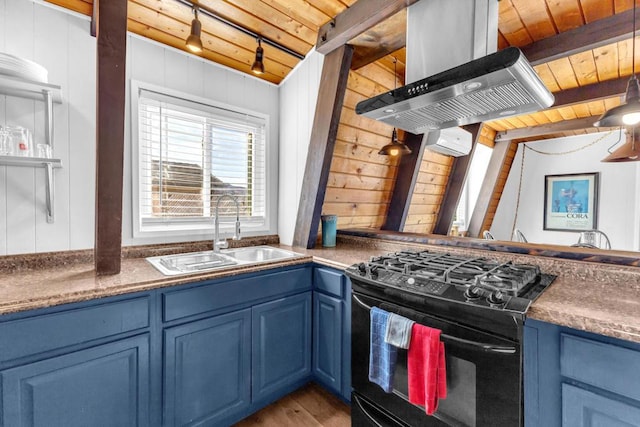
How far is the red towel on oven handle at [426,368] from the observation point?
1.09m

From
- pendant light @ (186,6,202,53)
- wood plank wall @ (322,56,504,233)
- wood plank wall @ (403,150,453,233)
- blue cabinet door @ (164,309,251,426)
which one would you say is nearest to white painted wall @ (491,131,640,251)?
wood plank wall @ (403,150,453,233)

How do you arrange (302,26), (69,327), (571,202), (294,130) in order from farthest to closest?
(571,202)
(294,130)
(302,26)
(69,327)

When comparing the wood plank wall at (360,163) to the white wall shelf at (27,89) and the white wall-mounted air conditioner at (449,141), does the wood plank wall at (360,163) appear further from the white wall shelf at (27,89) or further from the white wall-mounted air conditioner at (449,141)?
the white wall shelf at (27,89)

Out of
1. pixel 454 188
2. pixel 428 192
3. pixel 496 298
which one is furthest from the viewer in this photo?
pixel 454 188

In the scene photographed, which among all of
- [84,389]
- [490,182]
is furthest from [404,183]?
[84,389]

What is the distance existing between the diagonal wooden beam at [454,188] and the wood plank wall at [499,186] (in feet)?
3.36

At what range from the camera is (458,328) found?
1.08 m

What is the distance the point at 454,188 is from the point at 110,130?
345 centimetres

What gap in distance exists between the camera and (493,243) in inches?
67.7

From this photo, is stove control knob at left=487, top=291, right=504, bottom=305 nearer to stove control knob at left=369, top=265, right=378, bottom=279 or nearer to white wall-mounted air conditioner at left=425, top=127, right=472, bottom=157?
stove control knob at left=369, top=265, right=378, bottom=279

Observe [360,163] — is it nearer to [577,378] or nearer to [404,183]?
[404,183]

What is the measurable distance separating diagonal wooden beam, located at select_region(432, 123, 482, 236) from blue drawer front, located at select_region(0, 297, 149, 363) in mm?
3386

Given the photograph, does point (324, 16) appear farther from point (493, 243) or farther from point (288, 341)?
point (288, 341)

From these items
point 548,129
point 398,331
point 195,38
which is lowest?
point 398,331
